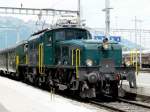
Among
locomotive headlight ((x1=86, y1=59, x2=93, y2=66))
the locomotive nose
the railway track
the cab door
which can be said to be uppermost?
the cab door

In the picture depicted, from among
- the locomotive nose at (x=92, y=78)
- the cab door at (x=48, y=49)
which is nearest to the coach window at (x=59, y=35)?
the cab door at (x=48, y=49)

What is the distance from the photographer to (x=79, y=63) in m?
17.1

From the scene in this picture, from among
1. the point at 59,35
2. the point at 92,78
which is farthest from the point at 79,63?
the point at 59,35

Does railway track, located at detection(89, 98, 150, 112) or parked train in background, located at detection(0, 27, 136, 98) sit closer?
railway track, located at detection(89, 98, 150, 112)

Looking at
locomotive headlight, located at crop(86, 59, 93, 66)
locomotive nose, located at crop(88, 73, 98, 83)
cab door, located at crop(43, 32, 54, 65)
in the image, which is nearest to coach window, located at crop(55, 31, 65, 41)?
cab door, located at crop(43, 32, 54, 65)

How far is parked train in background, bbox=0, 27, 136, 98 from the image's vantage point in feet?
55.4

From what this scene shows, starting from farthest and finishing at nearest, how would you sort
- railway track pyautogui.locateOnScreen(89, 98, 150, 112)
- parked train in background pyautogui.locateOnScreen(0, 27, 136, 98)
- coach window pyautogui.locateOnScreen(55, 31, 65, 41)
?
coach window pyautogui.locateOnScreen(55, 31, 65, 41) → parked train in background pyautogui.locateOnScreen(0, 27, 136, 98) → railway track pyautogui.locateOnScreen(89, 98, 150, 112)

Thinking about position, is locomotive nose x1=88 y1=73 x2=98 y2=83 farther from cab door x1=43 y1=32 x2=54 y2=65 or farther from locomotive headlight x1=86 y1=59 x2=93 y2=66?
cab door x1=43 y1=32 x2=54 y2=65

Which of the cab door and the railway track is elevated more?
the cab door

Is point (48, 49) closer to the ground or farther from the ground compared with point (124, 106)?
farther from the ground

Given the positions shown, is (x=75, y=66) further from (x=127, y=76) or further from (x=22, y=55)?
(x=22, y=55)

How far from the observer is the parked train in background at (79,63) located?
16.9 meters

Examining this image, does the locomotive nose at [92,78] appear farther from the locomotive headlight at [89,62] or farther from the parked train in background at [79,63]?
the locomotive headlight at [89,62]

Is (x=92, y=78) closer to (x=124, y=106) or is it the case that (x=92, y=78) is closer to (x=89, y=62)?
(x=89, y=62)
